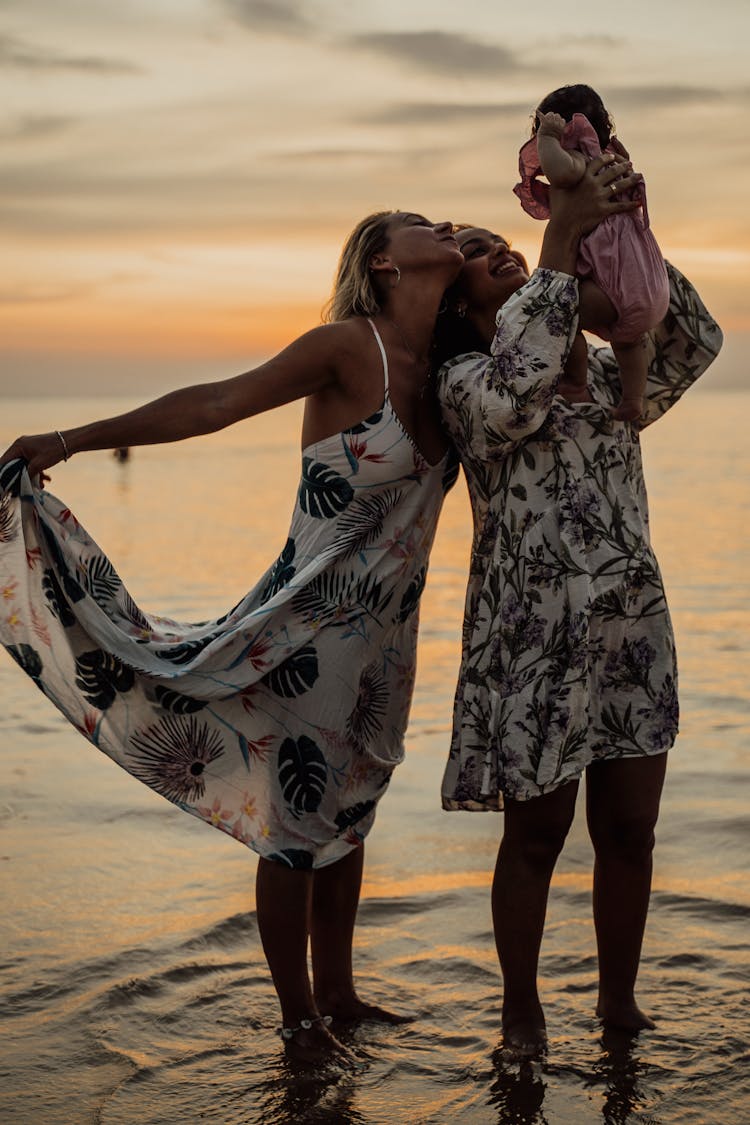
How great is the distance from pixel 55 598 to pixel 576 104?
1761 millimetres

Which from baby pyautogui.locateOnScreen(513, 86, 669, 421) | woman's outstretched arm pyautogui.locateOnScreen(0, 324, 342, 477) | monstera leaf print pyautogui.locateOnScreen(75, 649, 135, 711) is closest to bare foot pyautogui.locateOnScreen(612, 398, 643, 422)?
baby pyautogui.locateOnScreen(513, 86, 669, 421)

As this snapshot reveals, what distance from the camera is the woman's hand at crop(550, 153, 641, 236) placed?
315 centimetres

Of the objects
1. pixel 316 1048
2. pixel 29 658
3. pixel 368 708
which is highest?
pixel 29 658

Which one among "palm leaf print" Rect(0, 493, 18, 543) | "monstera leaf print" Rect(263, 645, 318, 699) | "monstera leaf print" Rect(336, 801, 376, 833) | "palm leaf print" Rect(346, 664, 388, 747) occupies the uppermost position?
"palm leaf print" Rect(0, 493, 18, 543)

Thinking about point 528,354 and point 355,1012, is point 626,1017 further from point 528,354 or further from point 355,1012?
point 528,354

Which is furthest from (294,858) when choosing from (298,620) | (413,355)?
(413,355)

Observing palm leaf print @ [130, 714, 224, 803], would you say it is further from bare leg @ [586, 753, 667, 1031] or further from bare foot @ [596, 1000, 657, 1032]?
bare foot @ [596, 1000, 657, 1032]

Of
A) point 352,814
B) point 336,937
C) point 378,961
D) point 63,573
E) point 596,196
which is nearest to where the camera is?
point 596,196

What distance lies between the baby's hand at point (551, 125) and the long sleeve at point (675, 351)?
47 cm

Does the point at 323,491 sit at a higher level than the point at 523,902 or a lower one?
higher

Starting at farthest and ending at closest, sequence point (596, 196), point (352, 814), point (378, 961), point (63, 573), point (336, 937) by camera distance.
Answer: point (378, 961), point (336, 937), point (352, 814), point (63, 573), point (596, 196)

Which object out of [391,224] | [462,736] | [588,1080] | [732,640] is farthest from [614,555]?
[732,640]

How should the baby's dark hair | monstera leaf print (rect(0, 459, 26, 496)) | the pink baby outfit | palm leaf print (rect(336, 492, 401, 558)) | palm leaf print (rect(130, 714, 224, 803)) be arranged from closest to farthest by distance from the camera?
1. the pink baby outfit
2. the baby's dark hair
3. monstera leaf print (rect(0, 459, 26, 496))
4. palm leaf print (rect(336, 492, 401, 558))
5. palm leaf print (rect(130, 714, 224, 803))

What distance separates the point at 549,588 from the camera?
329 centimetres
